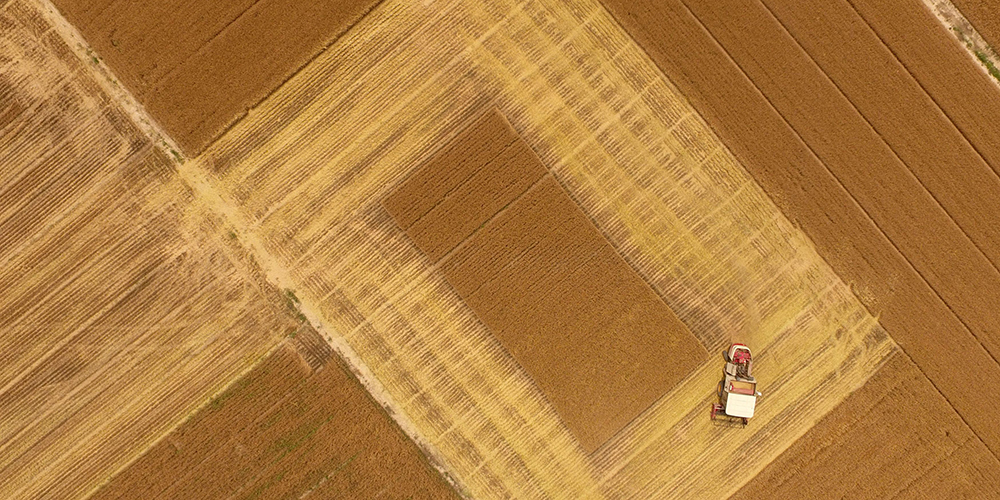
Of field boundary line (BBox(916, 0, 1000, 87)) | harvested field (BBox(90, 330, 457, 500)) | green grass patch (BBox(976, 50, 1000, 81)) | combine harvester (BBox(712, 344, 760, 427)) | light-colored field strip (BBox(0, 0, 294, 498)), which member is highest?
light-colored field strip (BBox(0, 0, 294, 498))

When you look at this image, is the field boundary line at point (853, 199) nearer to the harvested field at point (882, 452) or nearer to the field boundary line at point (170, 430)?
the harvested field at point (882, 452)

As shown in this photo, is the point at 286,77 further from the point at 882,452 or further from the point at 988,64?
the point at 882,452

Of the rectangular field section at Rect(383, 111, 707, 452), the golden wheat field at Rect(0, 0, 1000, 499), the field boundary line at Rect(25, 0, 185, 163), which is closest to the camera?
the field boundary line at Rect(25, 0, 185, 163)

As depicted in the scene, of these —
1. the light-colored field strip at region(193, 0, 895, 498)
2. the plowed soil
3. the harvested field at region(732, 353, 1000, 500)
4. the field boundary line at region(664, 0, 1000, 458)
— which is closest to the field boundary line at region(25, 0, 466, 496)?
the light-colored field strip at region(193, 0, 895, 498)

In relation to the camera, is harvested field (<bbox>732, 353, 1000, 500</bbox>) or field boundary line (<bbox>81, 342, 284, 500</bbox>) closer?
field boundary line (<bbox>81, 342, 284, 500</bbox>)

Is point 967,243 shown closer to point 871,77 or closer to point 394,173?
point 871,77

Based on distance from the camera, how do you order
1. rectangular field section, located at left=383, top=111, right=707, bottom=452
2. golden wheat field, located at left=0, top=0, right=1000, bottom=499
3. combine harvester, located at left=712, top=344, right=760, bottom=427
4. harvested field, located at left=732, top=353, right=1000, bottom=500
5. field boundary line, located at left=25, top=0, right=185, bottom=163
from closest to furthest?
1. field boundary line, located at left=25, top=0, right=185, bottom=163
2. golden wheat field, located at left=0, top=0, right=1000, bottom=499
3. combine harvester, located at left=712, top=344, right=760, bottom=427
4. rectangular field section, located at left=383, top=111, right=707, bottom=452
5. harvested field, located at left=732, top=353, right=1000, bottom=500

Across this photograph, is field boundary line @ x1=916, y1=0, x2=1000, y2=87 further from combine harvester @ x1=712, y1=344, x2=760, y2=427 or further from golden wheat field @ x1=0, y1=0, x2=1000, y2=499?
combine harvester @ x1=712, y1=344, x2=760, y2=427

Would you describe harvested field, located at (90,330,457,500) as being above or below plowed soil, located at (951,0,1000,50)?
above
